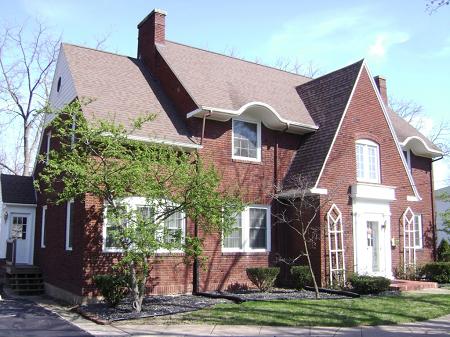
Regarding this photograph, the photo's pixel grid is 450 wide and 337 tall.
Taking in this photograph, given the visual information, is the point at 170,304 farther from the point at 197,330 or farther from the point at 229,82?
the point at 229,82

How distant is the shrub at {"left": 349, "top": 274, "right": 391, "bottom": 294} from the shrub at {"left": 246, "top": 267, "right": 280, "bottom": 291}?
247 cm

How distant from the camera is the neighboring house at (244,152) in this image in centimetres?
1538

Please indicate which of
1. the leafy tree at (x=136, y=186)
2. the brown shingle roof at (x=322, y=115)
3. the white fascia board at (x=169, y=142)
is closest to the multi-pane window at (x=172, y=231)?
the leafy tree at (x=136, y=186)

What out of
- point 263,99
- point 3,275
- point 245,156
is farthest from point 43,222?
point 263,99

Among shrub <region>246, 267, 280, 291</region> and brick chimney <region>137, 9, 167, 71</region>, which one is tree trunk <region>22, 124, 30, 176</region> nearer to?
brick chimney <region>137, 9, 167, 71</region>

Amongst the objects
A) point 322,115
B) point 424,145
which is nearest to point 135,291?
point 322,115

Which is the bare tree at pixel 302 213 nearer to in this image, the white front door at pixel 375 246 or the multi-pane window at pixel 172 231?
the white front door at pixel 375 246

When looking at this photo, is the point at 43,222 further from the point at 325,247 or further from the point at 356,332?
the point at 356,332

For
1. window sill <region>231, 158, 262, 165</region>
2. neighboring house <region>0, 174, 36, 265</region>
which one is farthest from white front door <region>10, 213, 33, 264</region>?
window sill <region>231, 158, 262, 165</region>

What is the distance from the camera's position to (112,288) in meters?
12.5

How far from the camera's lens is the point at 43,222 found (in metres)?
18.4

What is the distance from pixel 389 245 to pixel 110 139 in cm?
1165

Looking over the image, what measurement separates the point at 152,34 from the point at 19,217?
882cm

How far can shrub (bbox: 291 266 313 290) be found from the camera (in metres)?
15.9
